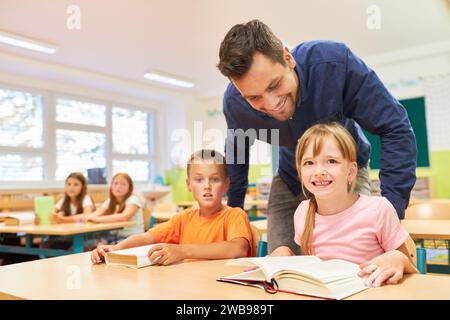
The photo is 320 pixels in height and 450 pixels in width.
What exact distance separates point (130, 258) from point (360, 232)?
647 millimetres

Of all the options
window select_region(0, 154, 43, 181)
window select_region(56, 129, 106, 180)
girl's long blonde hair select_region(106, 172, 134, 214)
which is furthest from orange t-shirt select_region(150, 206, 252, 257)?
window select_region(56, 129, 106, 180)

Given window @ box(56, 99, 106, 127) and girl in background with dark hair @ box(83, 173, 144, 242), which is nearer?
girl in background with dark hair @ box(83, 173, 144, 242)

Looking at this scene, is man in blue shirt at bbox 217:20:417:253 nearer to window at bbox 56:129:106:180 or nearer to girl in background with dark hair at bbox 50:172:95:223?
girl in background with dark hair at bbox 50:172:95:223

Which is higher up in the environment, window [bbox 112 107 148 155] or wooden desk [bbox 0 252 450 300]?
window [bbox 112 107 148 155]

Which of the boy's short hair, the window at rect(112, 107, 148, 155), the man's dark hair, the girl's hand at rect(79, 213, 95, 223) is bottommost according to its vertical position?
the girl's hand at rect(79, 213, 95, 223)

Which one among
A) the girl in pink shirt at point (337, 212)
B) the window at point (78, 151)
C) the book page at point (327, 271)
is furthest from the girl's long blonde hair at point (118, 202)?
the window at point (78, 151)

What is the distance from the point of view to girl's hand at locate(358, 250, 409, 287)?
870mm

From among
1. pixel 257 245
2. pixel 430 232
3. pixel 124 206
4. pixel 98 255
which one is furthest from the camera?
pixel 124 206

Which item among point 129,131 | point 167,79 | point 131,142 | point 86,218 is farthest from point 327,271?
point 129,131

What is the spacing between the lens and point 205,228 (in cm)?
151

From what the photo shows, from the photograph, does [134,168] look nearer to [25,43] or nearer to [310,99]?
[25,43]

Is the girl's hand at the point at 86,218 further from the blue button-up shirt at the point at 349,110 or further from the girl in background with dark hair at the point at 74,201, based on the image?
the blue button-up shirt at the point at 349,110

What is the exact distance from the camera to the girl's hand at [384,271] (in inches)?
34.3

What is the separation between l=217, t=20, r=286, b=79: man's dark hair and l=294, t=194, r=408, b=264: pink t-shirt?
1.58 feet
